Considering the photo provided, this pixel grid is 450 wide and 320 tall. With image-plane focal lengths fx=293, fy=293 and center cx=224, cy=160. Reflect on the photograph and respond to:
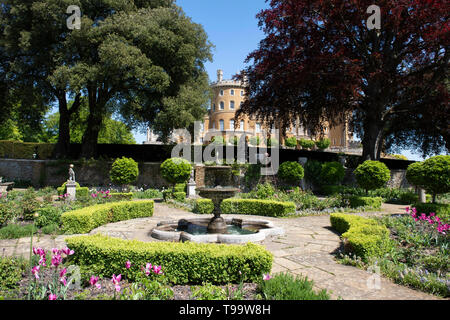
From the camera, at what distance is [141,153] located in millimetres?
25422

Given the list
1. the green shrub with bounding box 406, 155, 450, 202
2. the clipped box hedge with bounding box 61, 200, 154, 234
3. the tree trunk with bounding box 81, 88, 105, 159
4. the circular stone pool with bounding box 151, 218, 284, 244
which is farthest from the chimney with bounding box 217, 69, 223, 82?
the circular stone pool with bounding box 151, 218, 284, 244

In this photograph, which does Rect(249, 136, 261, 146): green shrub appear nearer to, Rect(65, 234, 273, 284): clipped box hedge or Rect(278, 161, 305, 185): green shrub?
Rect(278, 161, 305, 185): green shrub

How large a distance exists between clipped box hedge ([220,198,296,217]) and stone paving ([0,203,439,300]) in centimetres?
62

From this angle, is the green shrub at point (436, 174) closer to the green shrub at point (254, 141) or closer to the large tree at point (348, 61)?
the large tree at point (348, 61)

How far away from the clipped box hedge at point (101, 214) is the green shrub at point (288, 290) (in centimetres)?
558

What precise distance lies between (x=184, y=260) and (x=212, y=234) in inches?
102

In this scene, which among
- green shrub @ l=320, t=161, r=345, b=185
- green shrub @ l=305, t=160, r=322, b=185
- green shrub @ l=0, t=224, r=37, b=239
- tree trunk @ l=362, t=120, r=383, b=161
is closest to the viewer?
green shrub @ l=0, t=224, r=37, b=239

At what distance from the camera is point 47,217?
794 cm

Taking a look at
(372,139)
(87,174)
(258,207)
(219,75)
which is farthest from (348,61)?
(219,75)

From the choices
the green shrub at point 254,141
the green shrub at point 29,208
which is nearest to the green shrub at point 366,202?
the green shrub at point 29,208

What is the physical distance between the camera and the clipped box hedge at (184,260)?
4.34 m

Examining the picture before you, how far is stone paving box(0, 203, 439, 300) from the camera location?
4020 millimetres

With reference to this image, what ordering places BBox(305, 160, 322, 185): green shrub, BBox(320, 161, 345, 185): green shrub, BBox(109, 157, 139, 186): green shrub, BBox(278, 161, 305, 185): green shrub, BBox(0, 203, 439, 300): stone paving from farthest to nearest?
BBox(305, 160, 322, 185): green shrub < BBox(320, 161, 345, 185): green shrub < BBox(278, 161, 305, 185): green shrub < BBox(109, 157, 139, 186): green shrub < BBox(0, 203, 439, 300): stone paving

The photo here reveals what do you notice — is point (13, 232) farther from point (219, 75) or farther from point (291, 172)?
point (219, 75)
